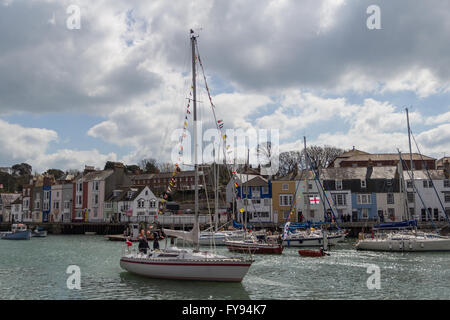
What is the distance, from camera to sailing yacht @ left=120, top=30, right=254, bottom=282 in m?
22.5

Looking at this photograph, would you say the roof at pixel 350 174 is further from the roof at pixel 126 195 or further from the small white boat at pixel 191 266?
the small white boat at pixel 191 266

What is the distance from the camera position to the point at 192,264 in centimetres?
2264

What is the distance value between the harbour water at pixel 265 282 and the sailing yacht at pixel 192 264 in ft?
1.51

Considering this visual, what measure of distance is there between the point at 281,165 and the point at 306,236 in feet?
199

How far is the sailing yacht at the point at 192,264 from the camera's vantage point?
2245 cm

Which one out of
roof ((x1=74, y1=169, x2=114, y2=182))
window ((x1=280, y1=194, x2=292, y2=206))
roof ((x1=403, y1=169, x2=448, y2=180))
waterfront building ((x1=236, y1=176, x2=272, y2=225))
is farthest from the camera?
roof ((x1=74, y1=169, x2=114, y2=182))

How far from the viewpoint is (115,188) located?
290 ft

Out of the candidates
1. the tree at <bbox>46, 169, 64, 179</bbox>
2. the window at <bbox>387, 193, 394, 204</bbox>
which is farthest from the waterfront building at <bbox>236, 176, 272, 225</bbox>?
the tree at <bbox>46, 169, 64, 179</bbox>

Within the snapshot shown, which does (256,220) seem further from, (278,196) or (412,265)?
(412,265)

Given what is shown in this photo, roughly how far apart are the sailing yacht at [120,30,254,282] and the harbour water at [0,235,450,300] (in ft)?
1.51

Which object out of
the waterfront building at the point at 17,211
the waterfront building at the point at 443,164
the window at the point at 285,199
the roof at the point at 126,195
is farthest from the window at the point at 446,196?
the waterfront building at the point at 17,211

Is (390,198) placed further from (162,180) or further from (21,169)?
(21,169)

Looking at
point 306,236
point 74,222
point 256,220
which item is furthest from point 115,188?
point 306,236

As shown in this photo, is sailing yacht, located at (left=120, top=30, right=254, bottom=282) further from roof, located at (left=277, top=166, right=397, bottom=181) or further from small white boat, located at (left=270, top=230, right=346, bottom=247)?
roof, located at (left=277, top=166, right=397, bottom=181)
